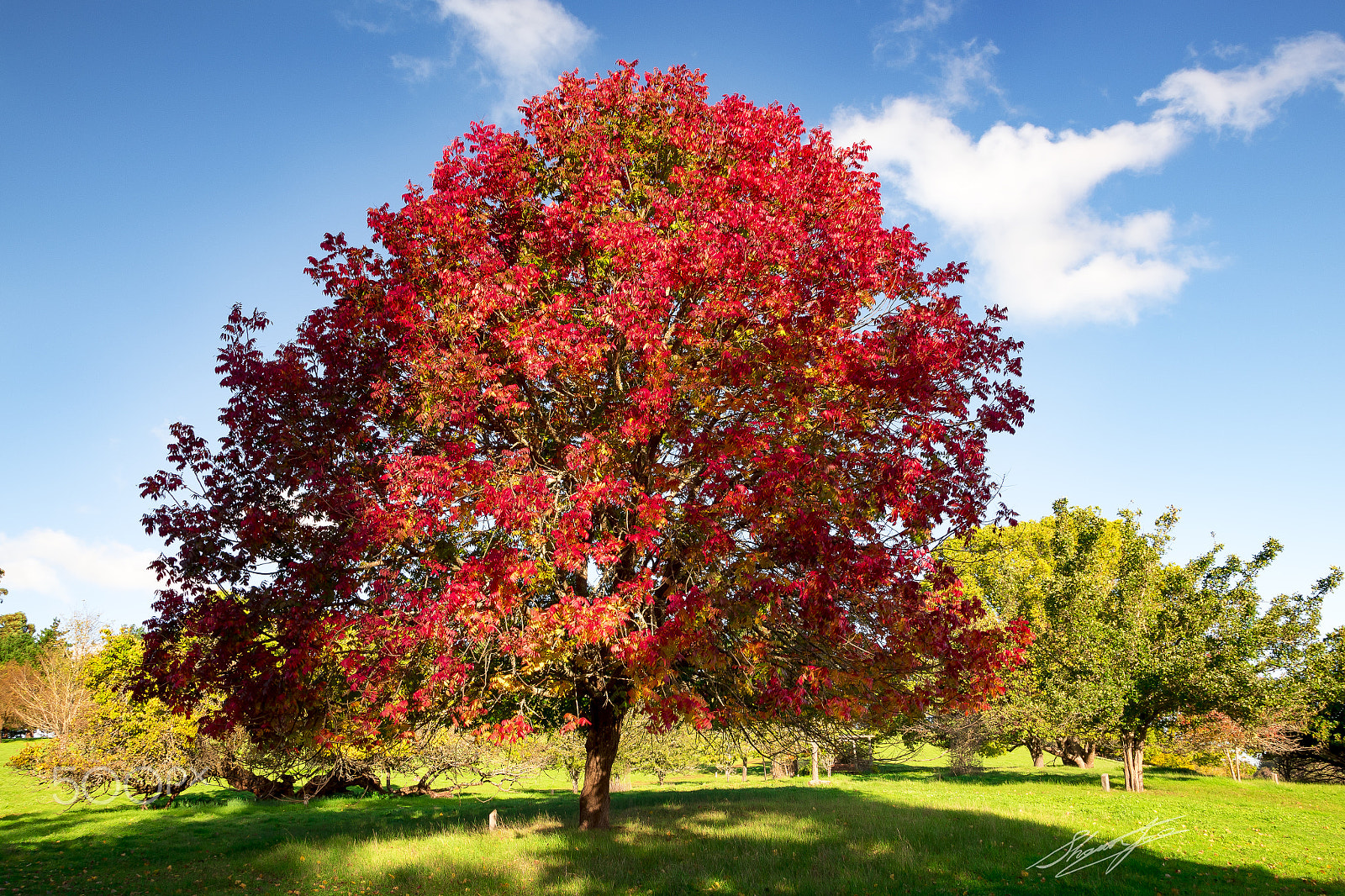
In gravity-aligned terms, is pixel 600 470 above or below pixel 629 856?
above

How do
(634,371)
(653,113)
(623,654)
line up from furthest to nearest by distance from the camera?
(653,113) < (634,371) < (623,654)

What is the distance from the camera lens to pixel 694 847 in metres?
12.2

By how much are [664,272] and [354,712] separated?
7664mm

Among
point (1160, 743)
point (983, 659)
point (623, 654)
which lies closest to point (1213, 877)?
point (983, 659)

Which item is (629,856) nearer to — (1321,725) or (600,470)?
(600,470)

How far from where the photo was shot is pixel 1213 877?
1088 centimetres

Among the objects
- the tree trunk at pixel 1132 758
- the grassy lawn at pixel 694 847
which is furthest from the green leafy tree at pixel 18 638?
the tree trunk at pixel 1132 758

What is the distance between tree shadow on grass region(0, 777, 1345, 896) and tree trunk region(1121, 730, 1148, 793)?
13191mm

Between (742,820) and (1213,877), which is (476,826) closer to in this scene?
(742,820)

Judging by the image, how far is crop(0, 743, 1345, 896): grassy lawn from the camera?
34.0 ft

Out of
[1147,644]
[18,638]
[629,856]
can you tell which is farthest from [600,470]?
[18,638]
